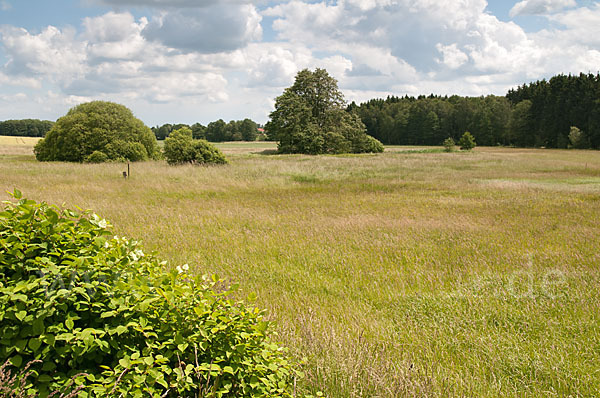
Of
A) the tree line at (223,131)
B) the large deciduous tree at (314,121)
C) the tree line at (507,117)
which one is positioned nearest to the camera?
the large deciduous tree at (314,121)

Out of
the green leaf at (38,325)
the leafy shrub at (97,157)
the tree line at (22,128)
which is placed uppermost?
the tree line at (22,128)

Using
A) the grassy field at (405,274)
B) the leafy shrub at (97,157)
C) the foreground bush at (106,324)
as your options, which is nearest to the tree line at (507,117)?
the grassy field at (405,274)

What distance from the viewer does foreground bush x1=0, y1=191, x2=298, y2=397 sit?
7.82ft

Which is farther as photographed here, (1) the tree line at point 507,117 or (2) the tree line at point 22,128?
(2) the tree line at point 22,128

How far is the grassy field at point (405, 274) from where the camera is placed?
4.05 m

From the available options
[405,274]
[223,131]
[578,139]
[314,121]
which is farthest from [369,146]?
[223,131]

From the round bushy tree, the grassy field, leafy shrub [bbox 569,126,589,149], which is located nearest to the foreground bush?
the grassy field

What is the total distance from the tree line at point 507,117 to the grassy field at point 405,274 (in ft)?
226

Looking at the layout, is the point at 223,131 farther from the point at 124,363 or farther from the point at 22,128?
the point at 124,363

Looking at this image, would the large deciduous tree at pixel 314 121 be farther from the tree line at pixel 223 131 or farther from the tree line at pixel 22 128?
the tree line at pixel 22 128

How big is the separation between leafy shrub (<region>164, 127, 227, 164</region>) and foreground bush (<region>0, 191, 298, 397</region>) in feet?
88.6

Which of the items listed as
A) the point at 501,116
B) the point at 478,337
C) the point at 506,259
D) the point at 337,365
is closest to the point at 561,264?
the point at 506,259

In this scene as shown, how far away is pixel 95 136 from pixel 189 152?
10.1 m

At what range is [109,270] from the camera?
9.22 feet
